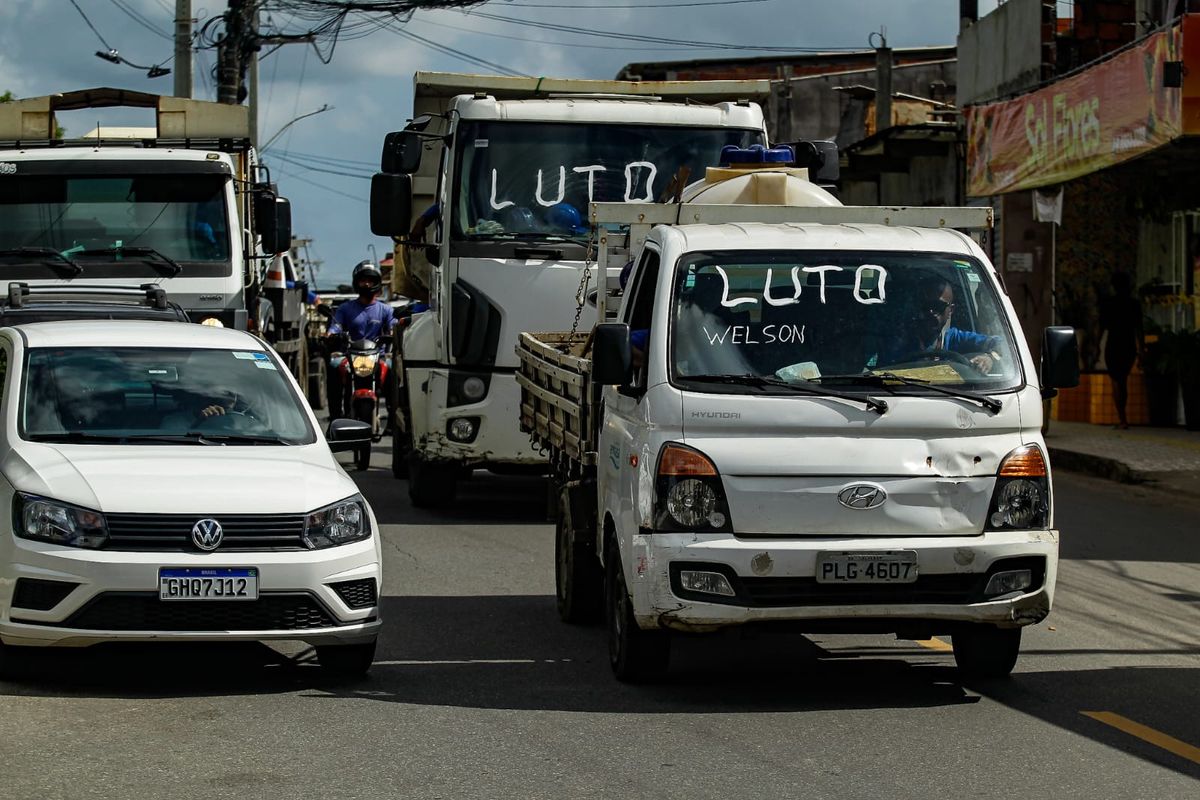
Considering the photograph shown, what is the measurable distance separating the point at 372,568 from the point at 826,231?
97.7 inches

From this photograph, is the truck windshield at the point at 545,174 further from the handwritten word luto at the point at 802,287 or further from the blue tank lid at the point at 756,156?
the handwritten word luto at the point at 802,287

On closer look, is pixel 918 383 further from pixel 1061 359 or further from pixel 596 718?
pixel 596 718

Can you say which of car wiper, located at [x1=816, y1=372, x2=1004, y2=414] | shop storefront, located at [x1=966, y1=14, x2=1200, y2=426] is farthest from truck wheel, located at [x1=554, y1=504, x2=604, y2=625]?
shop storefront, located at [x1=966, y1=14, x2=1200, y2=426]

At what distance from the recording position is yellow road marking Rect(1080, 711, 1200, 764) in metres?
6.92

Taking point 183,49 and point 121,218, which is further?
point 183,49

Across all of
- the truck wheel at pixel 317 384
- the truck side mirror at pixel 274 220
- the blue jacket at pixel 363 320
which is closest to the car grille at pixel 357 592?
the truck side mirror at pixel 274 220

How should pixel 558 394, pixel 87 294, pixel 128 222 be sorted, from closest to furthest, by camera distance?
pixel 558 394, pixel 87 294, pixel 128 222

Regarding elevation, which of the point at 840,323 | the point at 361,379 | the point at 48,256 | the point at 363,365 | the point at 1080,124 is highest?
the point at 1080,124

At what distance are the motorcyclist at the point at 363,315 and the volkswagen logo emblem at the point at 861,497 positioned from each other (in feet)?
42.4

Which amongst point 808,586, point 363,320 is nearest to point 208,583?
point 808,586

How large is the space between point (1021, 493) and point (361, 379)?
12.7 meters

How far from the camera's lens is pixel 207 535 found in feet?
25.9

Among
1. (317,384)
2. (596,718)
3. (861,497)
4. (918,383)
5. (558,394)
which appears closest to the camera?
(596,718)

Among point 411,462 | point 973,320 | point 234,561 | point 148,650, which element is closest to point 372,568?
point 234,561
